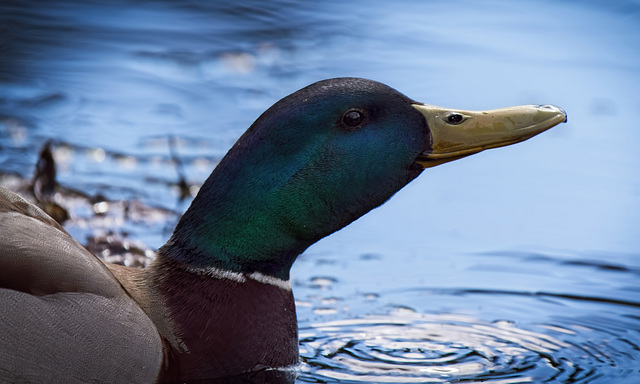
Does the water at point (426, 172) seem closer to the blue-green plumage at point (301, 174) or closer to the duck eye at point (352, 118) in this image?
the blue-green plumage at point (301, 174)

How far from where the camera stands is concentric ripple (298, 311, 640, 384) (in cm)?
517

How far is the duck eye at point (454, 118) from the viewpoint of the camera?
498 cm

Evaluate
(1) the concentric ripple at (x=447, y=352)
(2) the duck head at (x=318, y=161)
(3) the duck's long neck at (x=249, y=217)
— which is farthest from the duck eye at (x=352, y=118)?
(1) the concentric ripple at (x=447, y=352)

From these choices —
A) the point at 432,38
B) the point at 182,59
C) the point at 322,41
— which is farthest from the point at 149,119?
the point at 432,38

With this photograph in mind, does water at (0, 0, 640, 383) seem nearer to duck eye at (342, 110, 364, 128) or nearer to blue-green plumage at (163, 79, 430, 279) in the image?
blue-green plumage at (163, 79, 430, 279)

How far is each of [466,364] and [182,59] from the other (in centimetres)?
569

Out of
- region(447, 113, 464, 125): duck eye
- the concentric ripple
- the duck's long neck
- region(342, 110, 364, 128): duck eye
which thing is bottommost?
the concentric ripple

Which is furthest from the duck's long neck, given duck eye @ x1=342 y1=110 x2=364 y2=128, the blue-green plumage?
duck eye @ x1=342 y1=110 x2=364 y2=128

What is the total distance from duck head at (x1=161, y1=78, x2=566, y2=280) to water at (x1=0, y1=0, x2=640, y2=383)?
2.25 feet

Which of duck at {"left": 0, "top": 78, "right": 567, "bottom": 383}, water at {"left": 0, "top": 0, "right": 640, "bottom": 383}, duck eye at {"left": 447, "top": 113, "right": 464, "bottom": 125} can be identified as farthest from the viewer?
water at {"left": 0, "top": 0, "right": 640, "bottom": 383}

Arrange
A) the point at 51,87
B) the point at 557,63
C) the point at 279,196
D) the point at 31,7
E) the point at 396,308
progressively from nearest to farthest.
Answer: the point at 279,196, the point at 396,308, the point at 51,87, the point at 557,63, the point at 31,7

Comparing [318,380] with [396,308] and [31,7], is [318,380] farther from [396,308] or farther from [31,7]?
[31,7]

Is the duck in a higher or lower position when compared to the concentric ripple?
→ higher

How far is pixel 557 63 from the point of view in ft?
33.3
